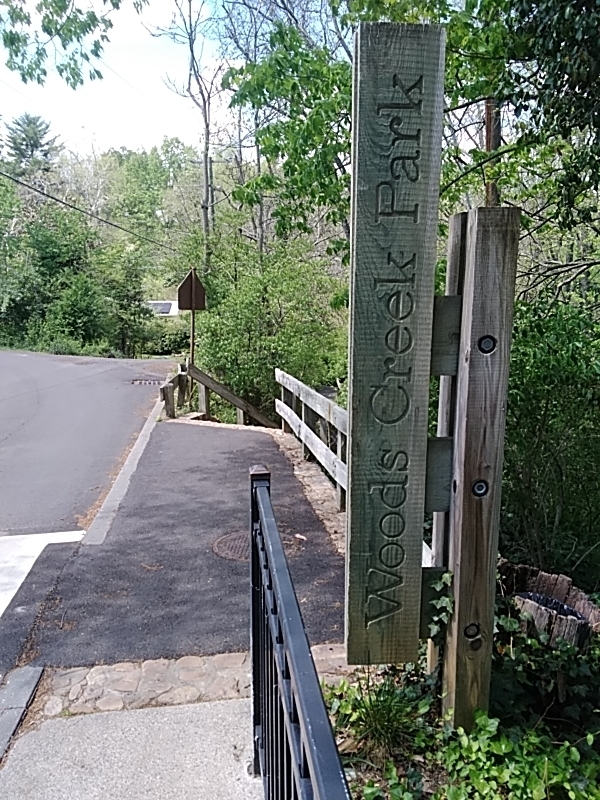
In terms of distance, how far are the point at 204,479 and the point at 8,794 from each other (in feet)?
13.7

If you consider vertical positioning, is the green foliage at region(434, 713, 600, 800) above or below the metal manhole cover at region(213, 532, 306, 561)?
above

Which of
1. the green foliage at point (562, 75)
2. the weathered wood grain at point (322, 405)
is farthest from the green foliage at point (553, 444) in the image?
the weathered wood grain at point (322, 405)

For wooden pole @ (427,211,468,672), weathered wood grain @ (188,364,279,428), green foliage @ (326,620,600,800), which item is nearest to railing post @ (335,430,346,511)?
green foliage @ (326,620,600,800)

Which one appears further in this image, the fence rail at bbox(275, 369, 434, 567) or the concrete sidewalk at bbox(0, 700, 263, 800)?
the fence rail at bbox(275, 369, 434, 567)

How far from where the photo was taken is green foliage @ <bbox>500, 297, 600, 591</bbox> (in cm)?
344

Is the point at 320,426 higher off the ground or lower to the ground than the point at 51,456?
higher

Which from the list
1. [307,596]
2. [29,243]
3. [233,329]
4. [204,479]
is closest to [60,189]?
[29,243]

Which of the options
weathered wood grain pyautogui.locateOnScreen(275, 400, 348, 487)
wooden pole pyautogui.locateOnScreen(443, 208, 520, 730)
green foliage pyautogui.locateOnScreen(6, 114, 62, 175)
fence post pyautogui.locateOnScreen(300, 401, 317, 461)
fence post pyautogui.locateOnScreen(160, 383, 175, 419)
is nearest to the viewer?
wooden pole pyautogui.locateOnScreen(443, 208, 520, 730)

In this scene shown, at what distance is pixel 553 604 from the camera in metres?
2.77

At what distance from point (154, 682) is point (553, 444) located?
2.59 m

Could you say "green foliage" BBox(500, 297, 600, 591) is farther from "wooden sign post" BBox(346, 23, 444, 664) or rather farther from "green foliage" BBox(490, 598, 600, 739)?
"wooden sign post" BBox(346, 23, 444, 664)

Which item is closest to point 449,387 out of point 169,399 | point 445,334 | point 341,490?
point 445,334

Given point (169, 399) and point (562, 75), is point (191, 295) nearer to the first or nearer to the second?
point (169, 399)

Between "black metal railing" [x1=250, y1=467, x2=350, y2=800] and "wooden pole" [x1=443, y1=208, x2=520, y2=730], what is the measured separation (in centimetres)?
65
